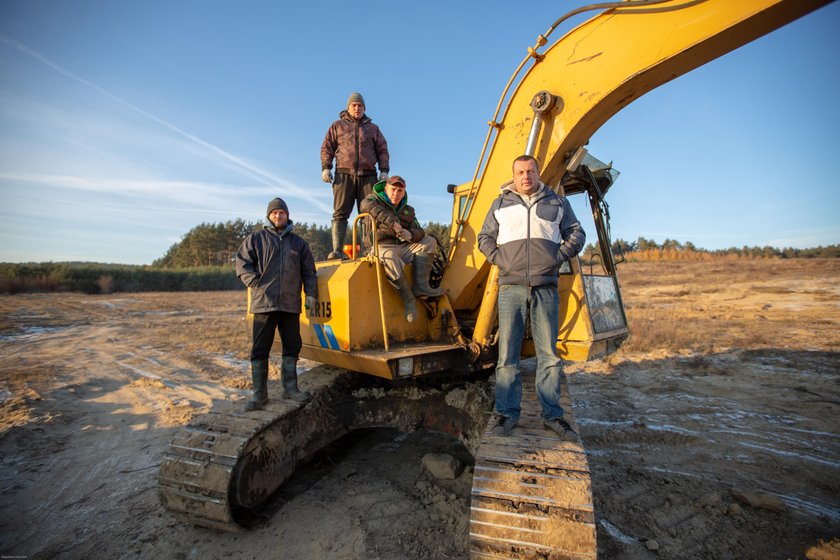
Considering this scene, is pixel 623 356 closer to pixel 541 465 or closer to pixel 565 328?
pixel 565 328

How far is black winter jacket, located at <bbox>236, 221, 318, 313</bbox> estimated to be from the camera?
379cm

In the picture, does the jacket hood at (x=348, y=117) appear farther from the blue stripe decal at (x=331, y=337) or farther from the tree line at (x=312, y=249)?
the tree line at (x=312, y=249)

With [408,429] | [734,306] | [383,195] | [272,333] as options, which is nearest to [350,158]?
[383,195]

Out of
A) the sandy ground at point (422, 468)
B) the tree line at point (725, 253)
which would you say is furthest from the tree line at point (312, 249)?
the sandy ground at point (422, 468)

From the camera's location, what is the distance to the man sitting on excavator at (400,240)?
3.92 m

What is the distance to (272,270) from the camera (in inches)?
151

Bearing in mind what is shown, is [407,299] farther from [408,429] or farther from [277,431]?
[277,431]

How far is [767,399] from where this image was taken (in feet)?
19.1

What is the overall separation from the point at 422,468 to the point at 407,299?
5.66 feet

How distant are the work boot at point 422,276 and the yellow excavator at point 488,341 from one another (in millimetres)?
165

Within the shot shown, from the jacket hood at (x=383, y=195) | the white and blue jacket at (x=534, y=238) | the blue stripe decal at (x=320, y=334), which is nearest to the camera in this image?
the white and blue jacket at (x=534, y=238)

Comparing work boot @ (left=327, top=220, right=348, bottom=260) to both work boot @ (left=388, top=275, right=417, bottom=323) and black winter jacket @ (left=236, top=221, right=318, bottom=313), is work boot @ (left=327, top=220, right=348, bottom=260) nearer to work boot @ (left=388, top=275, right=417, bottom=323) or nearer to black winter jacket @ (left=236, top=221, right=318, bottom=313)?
black winter jacket @ (left=236, top=221, right=318, bottom=313)

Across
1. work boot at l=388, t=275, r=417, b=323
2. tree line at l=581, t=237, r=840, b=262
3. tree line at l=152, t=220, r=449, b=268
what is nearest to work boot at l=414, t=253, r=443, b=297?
work boot at l=388, t=275, r=417, b=323

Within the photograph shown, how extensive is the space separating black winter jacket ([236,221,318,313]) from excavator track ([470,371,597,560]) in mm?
2186
